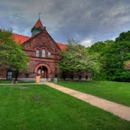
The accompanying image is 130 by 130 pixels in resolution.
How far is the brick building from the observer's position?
24.6m

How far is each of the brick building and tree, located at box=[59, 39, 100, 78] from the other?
6.35 ft

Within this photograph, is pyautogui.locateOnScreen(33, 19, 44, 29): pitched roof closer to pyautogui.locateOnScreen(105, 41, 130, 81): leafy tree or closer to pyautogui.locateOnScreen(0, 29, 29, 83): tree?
pyautogui.locateOnScreen(0, 29, 29, 83): tree

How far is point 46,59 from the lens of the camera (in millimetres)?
26281

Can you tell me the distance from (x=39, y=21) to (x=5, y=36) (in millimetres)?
17928

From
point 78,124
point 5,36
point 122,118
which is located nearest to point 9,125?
point 78,124

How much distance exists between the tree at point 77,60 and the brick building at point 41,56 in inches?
76.2

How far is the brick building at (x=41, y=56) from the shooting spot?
2464cm

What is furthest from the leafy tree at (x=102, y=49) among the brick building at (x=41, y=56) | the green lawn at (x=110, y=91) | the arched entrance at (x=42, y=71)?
the green lawn at (x=110, y=91)

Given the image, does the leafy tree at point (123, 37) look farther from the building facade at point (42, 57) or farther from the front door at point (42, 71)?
the front door at point (42, 71)

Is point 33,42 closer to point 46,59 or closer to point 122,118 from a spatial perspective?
point 46,59

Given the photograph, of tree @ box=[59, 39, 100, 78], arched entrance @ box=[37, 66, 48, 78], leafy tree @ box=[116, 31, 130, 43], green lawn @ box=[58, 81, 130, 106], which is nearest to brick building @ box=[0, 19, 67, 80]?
arched entrance @ box=[37, 66, 48, 78]

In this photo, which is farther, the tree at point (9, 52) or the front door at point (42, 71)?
the front door at point (42, 71)

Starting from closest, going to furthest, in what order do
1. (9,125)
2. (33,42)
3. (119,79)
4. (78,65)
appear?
1. (9,125)
2. (78,65)
3. (33,42)
4. (119,79)

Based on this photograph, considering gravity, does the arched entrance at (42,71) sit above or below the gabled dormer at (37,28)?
below
